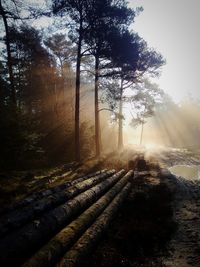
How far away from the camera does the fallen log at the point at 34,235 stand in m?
4.50

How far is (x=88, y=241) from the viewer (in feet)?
19.4

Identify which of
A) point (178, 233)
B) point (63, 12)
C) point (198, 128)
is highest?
point (63, 12)

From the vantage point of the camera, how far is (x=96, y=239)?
6.29 m

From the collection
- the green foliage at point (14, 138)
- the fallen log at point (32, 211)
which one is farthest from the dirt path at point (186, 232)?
the green foliage at point (14, 138)

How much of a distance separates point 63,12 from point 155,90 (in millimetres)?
26443

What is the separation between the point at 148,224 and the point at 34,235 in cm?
375

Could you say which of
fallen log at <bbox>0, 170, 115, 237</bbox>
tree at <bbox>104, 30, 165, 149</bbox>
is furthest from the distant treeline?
fallen log at <bbox>0, 170, 115, 237</bbox>

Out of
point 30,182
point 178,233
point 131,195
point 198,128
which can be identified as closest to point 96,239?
point 178,233

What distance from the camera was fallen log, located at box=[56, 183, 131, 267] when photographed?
196 inches

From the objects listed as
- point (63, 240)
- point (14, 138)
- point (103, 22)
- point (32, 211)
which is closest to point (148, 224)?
point (63, 240)

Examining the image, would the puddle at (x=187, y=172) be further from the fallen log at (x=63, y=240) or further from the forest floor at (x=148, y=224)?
the fallen log at (x=63, y=240)

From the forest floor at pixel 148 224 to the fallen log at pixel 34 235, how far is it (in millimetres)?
1038

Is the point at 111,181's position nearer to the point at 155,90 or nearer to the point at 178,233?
the point at 178,233

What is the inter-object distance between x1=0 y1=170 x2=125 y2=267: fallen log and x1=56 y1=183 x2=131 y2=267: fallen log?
24.4 inches
